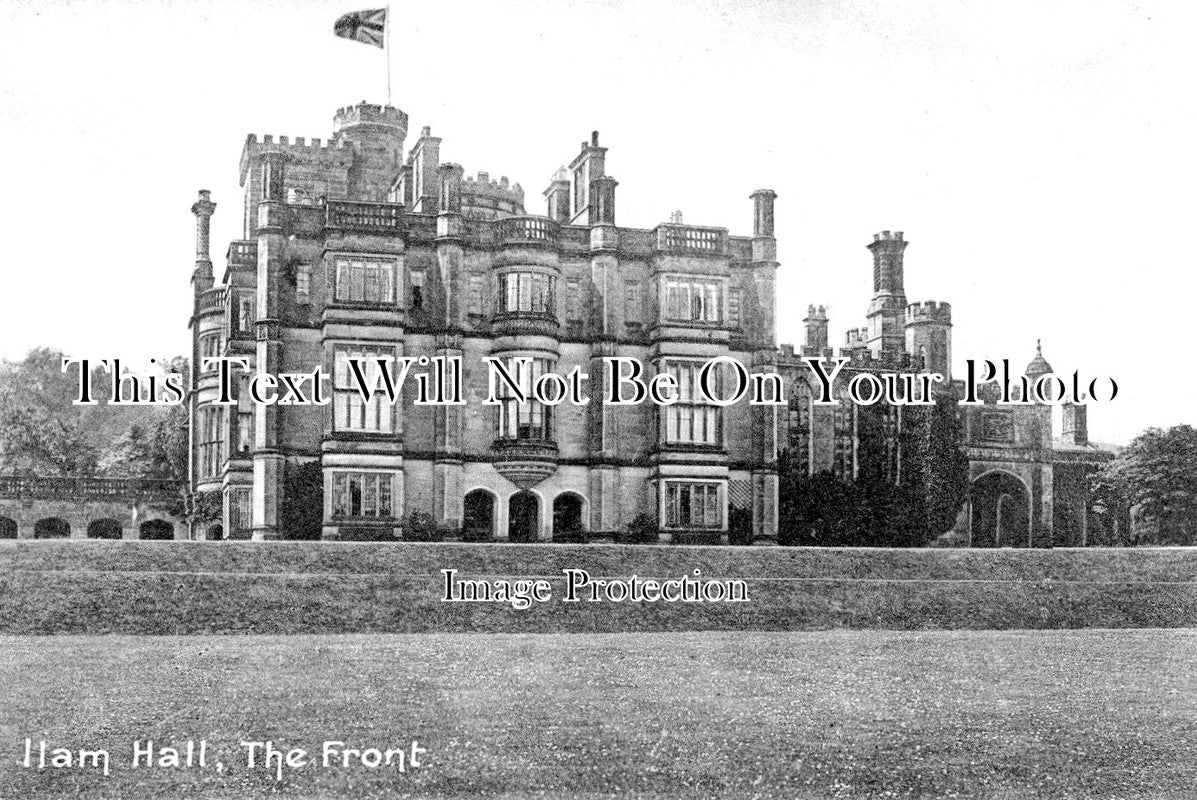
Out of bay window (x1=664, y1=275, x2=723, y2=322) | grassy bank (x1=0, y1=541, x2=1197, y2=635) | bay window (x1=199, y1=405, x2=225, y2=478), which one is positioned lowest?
grassy bank (x1=0, y1=541, x2=1197, y2=635)

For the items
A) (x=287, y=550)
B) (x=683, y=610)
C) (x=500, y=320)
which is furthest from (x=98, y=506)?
(x=683, y=610)

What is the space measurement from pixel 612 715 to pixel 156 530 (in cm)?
3597

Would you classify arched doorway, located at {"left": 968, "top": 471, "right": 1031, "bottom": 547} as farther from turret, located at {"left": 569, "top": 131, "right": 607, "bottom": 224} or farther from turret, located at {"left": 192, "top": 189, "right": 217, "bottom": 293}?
turret, located at {"left": 192, "top": 189, "right": 217, "bottom": 293}

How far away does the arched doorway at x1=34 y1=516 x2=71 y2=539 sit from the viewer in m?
47.6

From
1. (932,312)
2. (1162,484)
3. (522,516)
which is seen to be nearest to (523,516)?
(522,516)

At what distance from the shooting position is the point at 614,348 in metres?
38.5

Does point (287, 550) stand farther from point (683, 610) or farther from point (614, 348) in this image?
point (614, 348)

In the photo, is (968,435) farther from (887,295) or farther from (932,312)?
(887,295)

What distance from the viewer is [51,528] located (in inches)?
1896

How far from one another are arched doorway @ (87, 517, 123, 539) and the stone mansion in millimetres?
8301

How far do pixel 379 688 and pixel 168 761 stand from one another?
396 cm

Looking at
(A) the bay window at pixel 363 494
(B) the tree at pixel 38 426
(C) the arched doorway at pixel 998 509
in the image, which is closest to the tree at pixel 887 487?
(C) the arched doorway at pixel 998 509

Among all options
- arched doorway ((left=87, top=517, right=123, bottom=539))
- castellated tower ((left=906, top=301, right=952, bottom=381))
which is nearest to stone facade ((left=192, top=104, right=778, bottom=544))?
arched doorway ((left=87, top=517, right=123, bottom=539))

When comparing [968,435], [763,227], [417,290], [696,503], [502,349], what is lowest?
[696,503]
